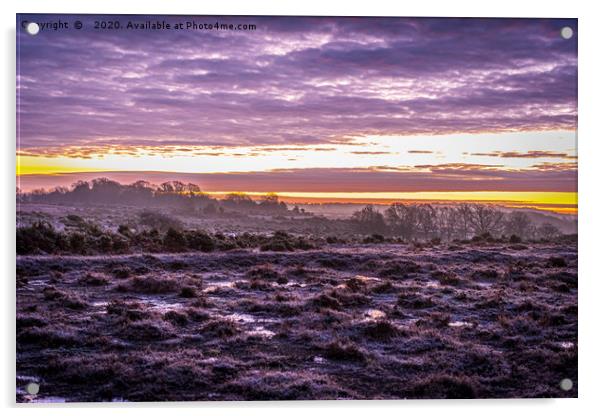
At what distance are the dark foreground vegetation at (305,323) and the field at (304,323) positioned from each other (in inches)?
0.7

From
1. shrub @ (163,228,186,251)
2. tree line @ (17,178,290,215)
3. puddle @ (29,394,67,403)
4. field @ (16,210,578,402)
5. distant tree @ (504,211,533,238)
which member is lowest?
puddle @ (29,394,67,403)

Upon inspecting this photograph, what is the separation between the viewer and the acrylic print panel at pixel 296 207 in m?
7.42

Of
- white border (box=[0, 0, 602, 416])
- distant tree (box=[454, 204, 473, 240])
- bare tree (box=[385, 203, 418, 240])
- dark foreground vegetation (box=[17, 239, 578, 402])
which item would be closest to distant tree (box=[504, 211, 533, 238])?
dark foreground vegetation (box=[17, 239, 578, 402])

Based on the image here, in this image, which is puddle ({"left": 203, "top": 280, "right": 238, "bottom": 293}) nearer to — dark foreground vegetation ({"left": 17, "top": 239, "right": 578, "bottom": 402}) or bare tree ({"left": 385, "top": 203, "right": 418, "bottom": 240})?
dark foreground vegetation ({"left": 17, "top": 239, "right": 578, "bottom": 402})

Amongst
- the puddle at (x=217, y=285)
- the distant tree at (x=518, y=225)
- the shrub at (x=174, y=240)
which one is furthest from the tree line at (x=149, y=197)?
the distant tree at (x=518, y=225)

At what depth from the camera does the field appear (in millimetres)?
Answer: 7254

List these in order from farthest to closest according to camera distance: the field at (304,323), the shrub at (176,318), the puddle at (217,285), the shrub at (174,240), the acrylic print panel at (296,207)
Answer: the puddle at (217,285)
the shrub at (174,240)
the shrub at (176,318)
the acrylic print panel at (296,207)
the field at (304,323)

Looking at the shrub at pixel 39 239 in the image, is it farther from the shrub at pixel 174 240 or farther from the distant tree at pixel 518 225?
the distant tree at pixel 518 225

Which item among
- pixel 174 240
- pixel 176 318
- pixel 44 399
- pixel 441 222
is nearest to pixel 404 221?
pixel 441 222

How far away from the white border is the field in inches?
5.7

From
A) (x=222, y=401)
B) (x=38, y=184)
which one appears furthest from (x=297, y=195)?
(x=38, y=184)

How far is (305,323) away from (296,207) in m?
1.64
